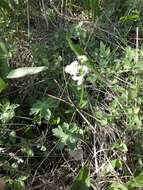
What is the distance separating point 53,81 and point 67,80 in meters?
0.06

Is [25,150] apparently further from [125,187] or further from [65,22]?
[65,22]

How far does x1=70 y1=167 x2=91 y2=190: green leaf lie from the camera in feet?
5.09

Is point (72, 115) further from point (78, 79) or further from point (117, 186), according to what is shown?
point (117, 186)

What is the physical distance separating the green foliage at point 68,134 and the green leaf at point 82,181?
0.39 feet

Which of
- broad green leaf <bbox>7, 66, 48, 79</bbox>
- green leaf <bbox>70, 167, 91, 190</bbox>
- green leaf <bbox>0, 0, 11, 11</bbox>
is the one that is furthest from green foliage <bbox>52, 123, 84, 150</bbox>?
green leaf <bbox>0, 0, 11, 11</bbox>

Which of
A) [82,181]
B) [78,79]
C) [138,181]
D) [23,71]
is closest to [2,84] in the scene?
[23,71]

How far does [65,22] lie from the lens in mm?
2125

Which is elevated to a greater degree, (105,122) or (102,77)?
(102,77)

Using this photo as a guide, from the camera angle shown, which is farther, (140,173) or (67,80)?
(67,80)

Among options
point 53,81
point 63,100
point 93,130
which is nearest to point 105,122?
point 93,130

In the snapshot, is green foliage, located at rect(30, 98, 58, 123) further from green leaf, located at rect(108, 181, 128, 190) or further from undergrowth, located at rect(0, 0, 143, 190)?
green leaf, located at rect(108, 181, 128, 190)

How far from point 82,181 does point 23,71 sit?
46cm

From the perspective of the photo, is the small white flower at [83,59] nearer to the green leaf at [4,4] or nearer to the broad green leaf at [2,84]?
the broad green leaf at [2,84]

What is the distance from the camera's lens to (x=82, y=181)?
156 centimetres
